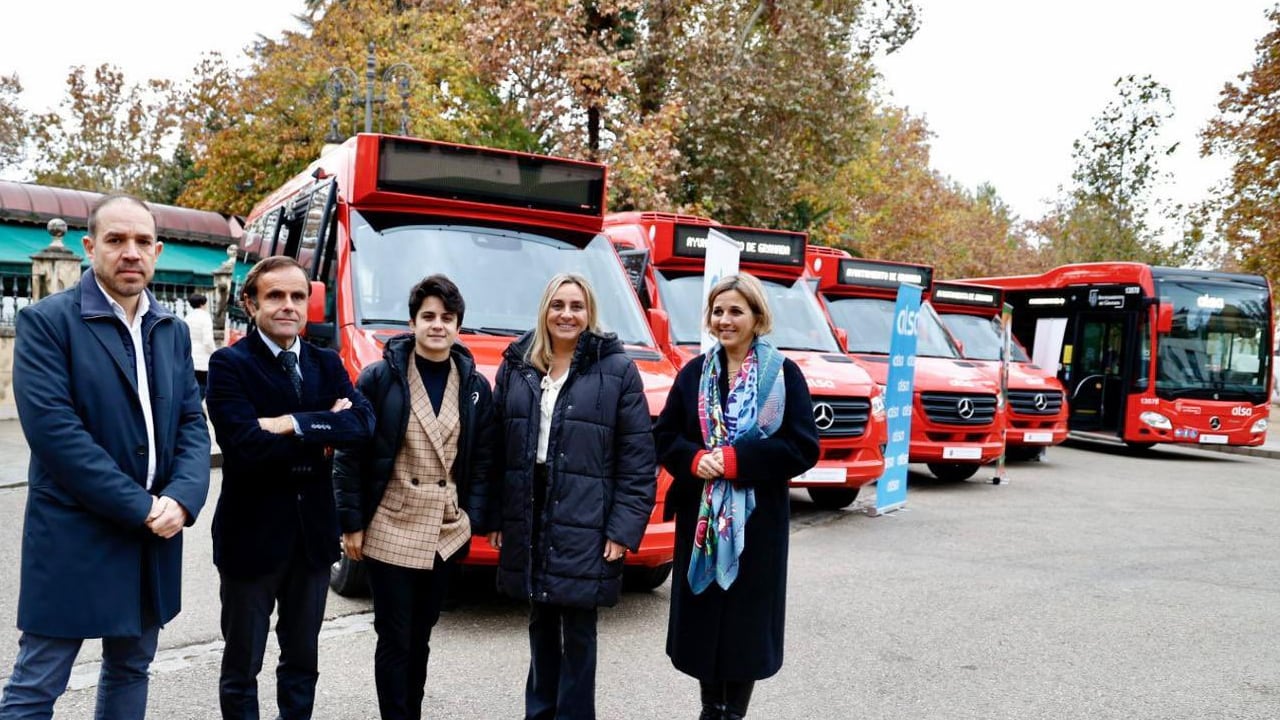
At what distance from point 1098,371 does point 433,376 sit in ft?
52.8

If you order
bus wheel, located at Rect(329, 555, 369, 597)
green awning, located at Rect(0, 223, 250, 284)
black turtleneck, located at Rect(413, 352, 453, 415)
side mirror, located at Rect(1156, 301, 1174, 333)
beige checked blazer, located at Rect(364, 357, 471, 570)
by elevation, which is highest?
green awning, located at Rect(0, 223, 250, 284)

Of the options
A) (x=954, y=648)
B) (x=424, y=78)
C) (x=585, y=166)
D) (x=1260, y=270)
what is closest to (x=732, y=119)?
(x=424, y=78)

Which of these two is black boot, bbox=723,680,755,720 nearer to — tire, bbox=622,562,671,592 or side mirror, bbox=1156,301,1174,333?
tire, bbox=622,562,671,592

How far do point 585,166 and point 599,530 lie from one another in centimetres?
349

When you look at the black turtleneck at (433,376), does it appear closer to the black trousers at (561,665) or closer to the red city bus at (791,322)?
the black trousers at (561,665)

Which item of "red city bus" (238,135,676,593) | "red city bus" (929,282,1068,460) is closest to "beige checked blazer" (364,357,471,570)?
"red city bus" (238,135,676,593)

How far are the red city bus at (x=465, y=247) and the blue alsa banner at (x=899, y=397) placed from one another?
3.64 m

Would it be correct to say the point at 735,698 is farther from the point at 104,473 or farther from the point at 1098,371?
the point at 1098,371

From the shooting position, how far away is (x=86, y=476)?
9.50 ft

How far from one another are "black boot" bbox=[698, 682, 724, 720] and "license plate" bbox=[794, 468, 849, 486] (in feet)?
17.4

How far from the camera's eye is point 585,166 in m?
6.74

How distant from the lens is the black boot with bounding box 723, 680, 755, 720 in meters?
3.70

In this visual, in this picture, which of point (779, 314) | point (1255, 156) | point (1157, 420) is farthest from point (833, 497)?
point (1255, 156)

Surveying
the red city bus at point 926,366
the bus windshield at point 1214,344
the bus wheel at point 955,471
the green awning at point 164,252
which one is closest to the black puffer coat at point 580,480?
the red city bus at point 926,366
